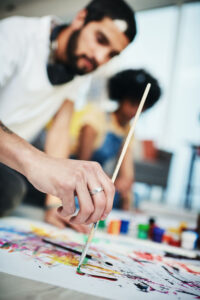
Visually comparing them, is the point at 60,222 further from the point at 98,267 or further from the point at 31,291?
the point at 31,291

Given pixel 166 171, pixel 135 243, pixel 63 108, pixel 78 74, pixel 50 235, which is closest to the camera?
pixel 50 235

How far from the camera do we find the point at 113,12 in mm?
1021

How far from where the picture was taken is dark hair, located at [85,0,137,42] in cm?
102

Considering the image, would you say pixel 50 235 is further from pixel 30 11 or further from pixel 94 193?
pixel 30 11

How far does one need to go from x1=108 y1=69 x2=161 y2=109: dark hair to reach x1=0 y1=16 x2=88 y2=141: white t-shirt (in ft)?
3.09

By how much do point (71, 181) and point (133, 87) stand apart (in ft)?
5.79

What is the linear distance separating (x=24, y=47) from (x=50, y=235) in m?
0.71

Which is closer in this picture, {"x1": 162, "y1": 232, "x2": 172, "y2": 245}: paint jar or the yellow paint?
the yellow paint

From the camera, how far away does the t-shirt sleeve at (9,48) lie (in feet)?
2.87

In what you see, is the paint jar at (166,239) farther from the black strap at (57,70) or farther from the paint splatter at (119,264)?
the black strap at (57,70)

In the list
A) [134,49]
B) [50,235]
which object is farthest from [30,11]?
[50,235]

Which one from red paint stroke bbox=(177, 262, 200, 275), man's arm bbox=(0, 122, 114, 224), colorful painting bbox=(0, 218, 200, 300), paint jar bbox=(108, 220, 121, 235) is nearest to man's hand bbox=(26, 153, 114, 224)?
man's arm bbox=(0, 122, 114, 224)

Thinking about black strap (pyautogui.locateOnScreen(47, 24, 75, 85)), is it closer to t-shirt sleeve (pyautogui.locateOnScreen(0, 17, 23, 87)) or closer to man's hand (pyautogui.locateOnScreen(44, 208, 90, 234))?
t-shirt sleeve (pyautogui.locateOnScreen(0, 17, 23, 87))

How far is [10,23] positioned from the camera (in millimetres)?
938
